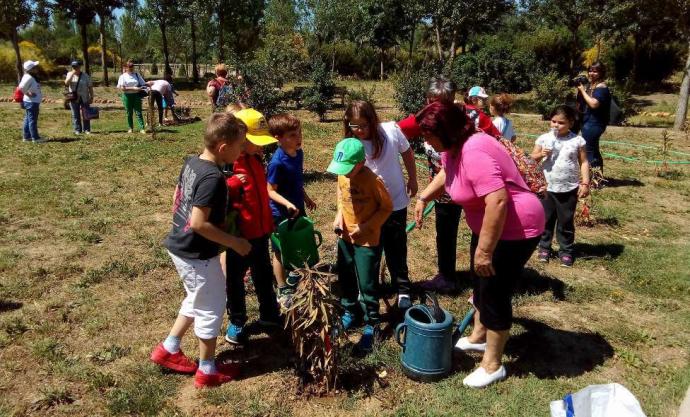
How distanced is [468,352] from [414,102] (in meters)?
7.54

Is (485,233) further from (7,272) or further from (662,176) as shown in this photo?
(662,176)

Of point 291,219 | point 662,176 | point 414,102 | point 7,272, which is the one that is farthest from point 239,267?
point 662,176

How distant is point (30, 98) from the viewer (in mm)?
10430

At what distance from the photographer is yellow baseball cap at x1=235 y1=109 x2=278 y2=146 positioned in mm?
3498

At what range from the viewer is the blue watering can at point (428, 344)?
3186 mm

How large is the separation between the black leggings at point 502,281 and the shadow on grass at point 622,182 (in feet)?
21.0

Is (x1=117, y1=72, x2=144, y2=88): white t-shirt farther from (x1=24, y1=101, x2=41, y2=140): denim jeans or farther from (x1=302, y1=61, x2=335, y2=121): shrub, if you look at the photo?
(x1=302, y1=61, x2=335, y2=121): shrub

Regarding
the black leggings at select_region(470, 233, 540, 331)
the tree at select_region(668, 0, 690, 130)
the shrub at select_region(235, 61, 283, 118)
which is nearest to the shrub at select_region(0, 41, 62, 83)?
the shrub at select_region(235, 61, 283, 118)

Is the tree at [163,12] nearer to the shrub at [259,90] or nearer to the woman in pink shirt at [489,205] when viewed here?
the shrub at [259,90]

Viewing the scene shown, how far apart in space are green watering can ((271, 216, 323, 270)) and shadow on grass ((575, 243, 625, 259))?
3.32 m

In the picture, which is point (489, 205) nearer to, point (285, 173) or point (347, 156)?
point (347, 156)

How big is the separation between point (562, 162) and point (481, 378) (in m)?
2.67

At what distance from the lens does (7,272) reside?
16.0ft

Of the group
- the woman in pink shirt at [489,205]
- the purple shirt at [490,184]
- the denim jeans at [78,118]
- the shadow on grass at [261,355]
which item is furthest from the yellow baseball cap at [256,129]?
the denim jeans at [78,118]
